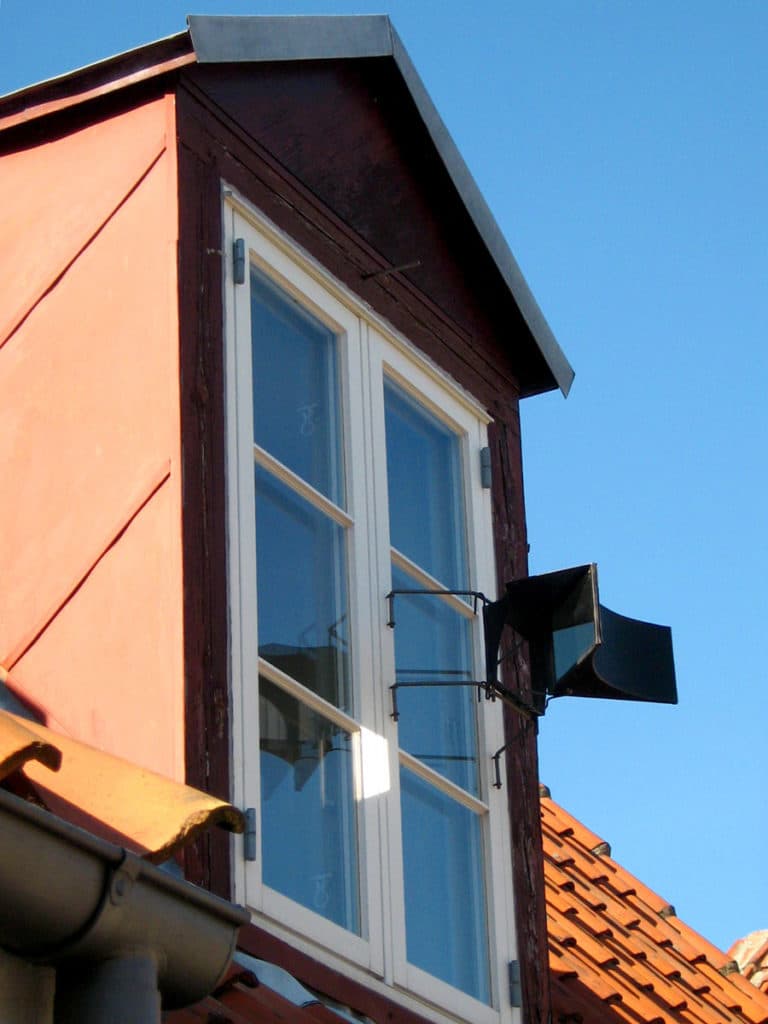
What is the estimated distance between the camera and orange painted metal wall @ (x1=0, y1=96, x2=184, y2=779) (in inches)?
172

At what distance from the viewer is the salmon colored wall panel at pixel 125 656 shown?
428 centimetres

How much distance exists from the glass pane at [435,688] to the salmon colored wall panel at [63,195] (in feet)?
3.91

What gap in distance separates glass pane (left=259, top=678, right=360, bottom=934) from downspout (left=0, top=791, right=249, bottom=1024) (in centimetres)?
111

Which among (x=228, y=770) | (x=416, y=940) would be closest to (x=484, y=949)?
(x=416, y=940)

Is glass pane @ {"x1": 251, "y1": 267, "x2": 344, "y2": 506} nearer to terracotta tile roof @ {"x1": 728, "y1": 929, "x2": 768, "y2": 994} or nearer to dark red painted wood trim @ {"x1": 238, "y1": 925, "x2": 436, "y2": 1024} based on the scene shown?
dark red painted wood trim @ {"x1": 238, "y1": 925, "x2": 436, "y2": 1024}

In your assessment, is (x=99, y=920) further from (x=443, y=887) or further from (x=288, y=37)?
(x=288, y=37)

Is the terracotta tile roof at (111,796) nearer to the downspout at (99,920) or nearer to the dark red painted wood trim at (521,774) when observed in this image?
the downspout at (99,920)

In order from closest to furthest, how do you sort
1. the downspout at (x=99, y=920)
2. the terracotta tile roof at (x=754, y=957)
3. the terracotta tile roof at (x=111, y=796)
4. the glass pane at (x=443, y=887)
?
the downspout at (x=99, y=920) → the terracotta tile roof at (x=111, y=796) → the glass pane at (x=443, y=887) → the terracotta tile roof at (x=754, y=957)

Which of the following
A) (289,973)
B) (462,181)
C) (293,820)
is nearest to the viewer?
(289,973)

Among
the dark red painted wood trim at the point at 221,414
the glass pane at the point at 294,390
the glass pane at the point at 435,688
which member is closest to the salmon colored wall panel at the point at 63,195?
the dark red painted wood trim at the point at 221,414

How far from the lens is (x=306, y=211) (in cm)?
543

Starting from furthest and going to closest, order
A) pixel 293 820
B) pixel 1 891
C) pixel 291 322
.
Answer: pixel 291 322, pixel 293 820, pixel 1 891

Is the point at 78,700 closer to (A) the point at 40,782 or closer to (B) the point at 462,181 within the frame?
(A) the point at 40,782

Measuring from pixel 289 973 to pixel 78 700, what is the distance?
745 millimetres
